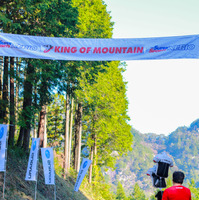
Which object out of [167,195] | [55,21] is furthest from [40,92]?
[167,195]

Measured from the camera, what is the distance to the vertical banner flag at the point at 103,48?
10000mm

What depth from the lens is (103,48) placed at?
10.3 metres

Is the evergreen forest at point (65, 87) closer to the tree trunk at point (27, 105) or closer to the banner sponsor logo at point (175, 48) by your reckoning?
the tree trunk at point (27, 105)

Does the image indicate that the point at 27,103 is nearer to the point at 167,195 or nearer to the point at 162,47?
the point at 162,47

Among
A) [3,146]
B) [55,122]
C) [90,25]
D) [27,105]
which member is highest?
[90,25]

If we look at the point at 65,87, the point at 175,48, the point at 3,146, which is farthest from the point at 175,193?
the point at 65,87

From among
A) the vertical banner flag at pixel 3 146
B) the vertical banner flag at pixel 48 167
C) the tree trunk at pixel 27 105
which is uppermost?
the tree trunk at pixel 27 105

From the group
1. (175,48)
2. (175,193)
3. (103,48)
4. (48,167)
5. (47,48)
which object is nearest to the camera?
(175,193)

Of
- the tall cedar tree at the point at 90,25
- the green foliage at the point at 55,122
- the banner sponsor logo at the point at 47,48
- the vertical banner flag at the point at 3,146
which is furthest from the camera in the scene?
the green foliage at the point at 55,122

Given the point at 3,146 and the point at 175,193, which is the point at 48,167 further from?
the point at 175,193

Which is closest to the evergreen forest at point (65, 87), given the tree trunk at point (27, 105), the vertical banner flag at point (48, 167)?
the tree trunk at point (27, 105)

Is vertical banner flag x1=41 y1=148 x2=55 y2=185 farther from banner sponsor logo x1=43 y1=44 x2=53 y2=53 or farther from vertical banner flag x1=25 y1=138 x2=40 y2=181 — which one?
banner sponsor logo x1=43 y1=44 x2=53 y2=53

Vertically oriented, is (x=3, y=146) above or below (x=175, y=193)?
above

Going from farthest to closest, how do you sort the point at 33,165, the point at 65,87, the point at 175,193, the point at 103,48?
the point at 65,87 → the point at 33,165 → the point at 103,48 → the point at 175,193
